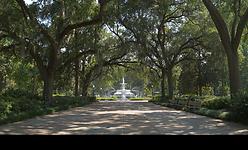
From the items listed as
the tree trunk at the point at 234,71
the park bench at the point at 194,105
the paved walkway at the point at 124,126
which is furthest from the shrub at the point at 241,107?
the park bench at the point at 194,105

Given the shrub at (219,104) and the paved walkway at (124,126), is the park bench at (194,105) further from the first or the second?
the paved walkway at (124,126)

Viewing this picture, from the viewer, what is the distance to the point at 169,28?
4516 cm

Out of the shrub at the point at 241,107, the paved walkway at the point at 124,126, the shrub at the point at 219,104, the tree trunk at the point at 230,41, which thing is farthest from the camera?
the shrub at the point at 219,104

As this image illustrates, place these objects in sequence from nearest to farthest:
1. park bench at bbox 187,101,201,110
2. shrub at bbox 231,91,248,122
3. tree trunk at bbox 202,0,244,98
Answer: shrub at bbox 231,91,248,122, tree trunk at bbox 202,0,244,98, park bench at bbox 187,101,201,110

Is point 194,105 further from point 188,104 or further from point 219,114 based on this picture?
point 219,114

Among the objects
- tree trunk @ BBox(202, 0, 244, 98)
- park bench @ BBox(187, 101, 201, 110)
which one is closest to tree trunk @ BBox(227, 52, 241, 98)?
tree trunk @ BBox(202, 0, 244, 98)

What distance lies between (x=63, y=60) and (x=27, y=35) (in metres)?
9.11

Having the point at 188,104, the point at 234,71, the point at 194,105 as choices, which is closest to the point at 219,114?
the point at 234,71

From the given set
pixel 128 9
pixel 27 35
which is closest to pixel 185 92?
pixel 128 9

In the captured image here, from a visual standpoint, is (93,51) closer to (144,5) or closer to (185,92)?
(144,5)

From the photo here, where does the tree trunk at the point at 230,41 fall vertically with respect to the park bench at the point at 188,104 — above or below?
above

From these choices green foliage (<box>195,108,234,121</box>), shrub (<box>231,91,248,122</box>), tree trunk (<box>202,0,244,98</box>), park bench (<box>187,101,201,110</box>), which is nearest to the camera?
shrub (<box>231,91,248,122</box>)

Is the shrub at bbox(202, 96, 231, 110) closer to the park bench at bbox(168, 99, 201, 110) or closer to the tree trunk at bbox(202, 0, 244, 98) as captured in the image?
the park bench at bbox(168, 99, 201, 110)

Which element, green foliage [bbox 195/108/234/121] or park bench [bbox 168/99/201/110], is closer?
green foliage [bbox 195/108/234/121]
